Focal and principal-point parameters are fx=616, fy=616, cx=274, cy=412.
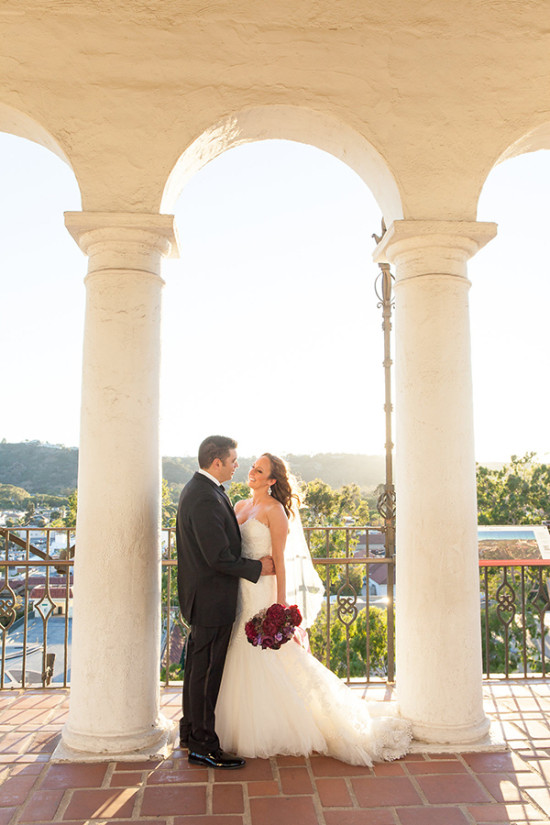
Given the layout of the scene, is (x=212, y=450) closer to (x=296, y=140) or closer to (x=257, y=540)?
(x=257, y=540)

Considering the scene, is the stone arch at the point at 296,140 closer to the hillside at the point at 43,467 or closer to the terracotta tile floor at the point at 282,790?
the terracotta tile floor at the point at 282,790

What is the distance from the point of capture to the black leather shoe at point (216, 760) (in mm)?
3664

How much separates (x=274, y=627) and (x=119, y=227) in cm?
280

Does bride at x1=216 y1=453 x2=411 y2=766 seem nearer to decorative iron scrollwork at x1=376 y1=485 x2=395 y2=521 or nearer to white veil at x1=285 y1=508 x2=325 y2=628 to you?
white veil at x1=285 y1=508 x2=325 y2=628

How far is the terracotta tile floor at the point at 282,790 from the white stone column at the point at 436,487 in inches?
16.4

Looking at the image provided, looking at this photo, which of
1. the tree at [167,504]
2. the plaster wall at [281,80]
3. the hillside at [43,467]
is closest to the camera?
the plaster wall at [281,80]

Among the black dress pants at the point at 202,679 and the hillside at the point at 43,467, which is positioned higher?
the hillside at the point at 43,467

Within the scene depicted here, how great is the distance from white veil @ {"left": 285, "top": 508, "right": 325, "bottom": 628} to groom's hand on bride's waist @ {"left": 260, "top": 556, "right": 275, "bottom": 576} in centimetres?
19

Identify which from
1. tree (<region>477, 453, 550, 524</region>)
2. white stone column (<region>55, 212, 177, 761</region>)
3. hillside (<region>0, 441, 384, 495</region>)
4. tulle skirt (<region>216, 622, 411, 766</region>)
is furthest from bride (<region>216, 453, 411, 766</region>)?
tree (<region>477, 453, 550, 524</region>)

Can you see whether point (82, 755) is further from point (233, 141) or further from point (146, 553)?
point (233, 141)

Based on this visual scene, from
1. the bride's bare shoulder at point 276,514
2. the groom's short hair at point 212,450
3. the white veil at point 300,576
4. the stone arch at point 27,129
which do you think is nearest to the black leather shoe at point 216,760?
the white veil at point 300,576

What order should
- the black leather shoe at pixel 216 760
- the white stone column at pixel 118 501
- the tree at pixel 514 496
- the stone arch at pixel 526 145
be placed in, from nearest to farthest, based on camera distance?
the black leather shoe at pixel 216 760
the white stone column at pixel 118 501
the stone arch at pixel 526 145
the tree at pixel 514 496

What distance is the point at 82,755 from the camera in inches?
149

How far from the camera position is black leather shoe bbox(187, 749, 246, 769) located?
3.66 meters
